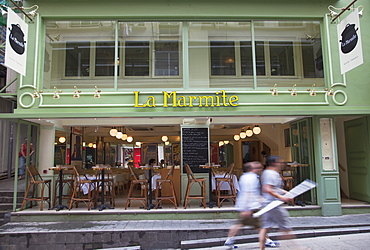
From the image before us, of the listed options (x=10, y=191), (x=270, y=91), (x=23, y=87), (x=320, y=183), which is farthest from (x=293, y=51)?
(x=10, y=191)

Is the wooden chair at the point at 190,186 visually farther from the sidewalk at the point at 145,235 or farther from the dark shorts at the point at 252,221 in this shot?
the dark shorts at the point at 252,221

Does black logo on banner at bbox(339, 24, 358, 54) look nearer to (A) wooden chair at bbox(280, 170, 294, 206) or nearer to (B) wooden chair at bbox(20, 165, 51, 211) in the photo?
(A) wooden chair at bbox(280, 170, 294, 206)

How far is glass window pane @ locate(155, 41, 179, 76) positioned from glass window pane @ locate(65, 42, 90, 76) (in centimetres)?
199

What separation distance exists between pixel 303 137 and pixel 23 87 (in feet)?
24.7

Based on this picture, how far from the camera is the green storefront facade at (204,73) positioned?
7.61 meters

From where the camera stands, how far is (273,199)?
15.2 feet

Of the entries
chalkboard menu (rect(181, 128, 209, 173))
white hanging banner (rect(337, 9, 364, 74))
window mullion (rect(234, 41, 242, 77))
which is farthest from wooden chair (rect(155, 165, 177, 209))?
white hanging banner (rect(337, 9, 364, 74))

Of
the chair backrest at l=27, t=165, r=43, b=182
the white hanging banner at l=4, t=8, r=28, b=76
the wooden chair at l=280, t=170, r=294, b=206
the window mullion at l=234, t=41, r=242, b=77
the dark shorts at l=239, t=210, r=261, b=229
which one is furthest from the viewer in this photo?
the window mullion at l=234, t=41, r=242, b=77

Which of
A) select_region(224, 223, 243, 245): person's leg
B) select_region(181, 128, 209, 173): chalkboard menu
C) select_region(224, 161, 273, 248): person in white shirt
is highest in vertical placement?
select_region(181, 128, 209, 173): chalkboard menu

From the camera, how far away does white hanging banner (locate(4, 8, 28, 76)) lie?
6.47 meters

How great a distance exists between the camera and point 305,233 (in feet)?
20.2

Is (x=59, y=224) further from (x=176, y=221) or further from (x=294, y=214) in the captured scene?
(x=294, y=214)

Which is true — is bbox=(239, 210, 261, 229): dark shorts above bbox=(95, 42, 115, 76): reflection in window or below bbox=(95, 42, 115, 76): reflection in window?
below

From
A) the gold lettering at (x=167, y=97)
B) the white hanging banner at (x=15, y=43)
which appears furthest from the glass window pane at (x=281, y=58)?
the white hanging banner at (x=15, y=43)
